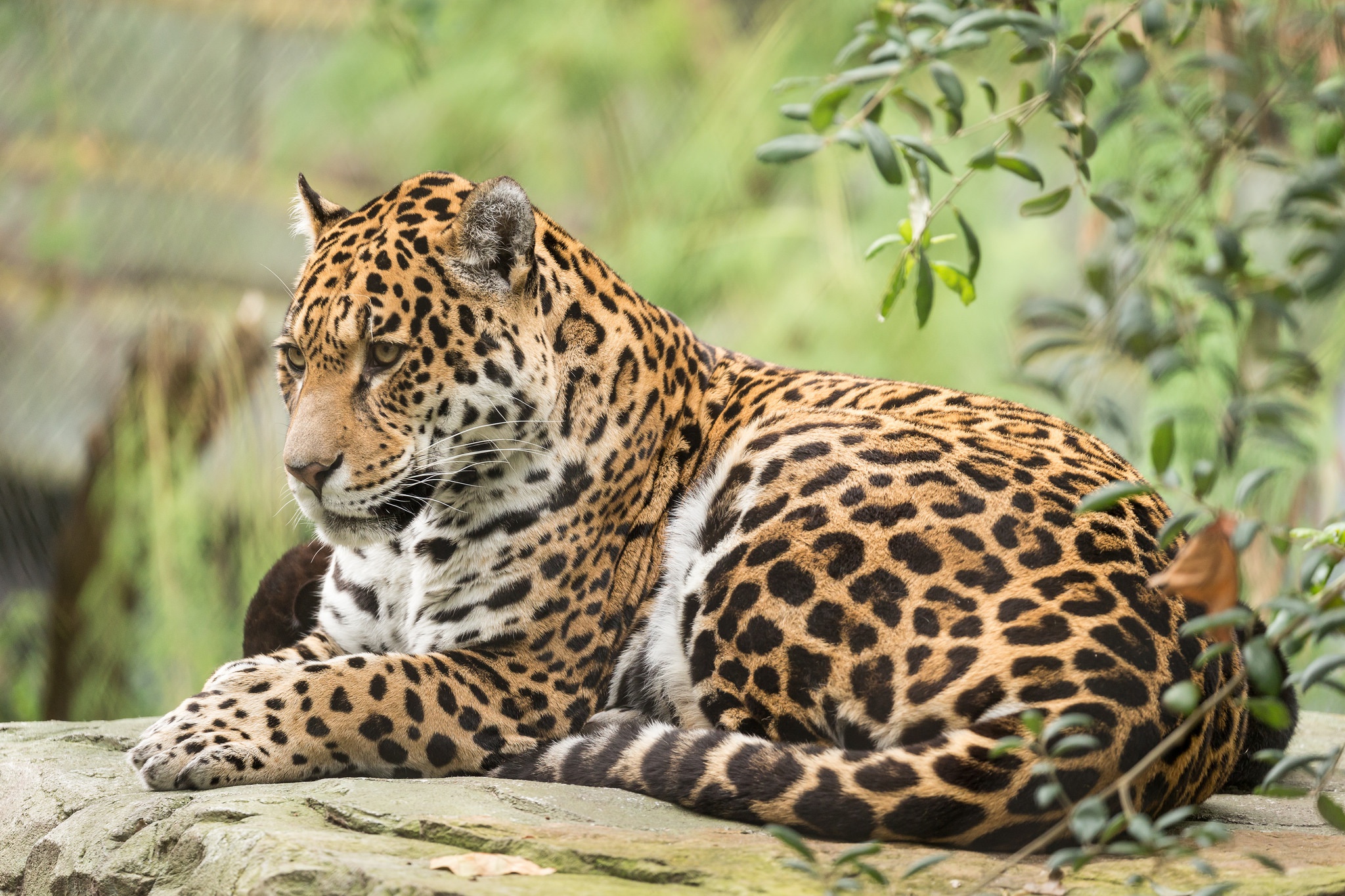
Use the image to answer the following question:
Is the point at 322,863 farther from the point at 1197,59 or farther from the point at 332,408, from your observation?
the point at 1197,59

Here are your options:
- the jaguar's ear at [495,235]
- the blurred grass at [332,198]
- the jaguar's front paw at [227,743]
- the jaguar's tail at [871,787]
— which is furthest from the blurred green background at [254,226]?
the jaguar's tail at [871,787]

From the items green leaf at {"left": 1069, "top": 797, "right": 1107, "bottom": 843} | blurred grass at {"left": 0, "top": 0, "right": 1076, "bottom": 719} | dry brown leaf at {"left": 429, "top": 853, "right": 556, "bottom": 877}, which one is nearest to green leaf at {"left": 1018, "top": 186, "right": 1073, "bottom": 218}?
green leaf at {"left": 1069, "top": 797, "right": 1107, "bottom": 843}

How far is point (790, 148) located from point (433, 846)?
76.5 inches

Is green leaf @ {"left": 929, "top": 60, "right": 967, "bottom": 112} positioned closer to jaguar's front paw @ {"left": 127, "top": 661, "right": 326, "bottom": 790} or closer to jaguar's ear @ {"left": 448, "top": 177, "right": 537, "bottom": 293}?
jaguar's ear @ {"left": 448, "top": 177, "right": 537, "bottom": 293}

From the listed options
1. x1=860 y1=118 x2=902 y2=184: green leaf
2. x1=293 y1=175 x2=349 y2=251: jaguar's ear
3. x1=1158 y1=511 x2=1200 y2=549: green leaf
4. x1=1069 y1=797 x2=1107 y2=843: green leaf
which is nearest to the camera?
x1=1069 y1=797 x2=1107 y2=843: green leaf

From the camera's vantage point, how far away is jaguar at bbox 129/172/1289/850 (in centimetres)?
356

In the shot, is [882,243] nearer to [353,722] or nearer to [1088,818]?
[1088,818]

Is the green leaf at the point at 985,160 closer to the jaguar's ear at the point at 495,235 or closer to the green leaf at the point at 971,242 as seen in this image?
Result: the green leaf at the point at 971,242

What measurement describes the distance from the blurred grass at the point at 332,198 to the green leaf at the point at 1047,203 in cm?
556

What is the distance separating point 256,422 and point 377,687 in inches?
211

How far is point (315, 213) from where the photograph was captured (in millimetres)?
4965

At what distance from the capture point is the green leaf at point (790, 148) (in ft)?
10.7

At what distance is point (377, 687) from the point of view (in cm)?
417

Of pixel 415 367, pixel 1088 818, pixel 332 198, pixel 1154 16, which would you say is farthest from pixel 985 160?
pixel 332 198
